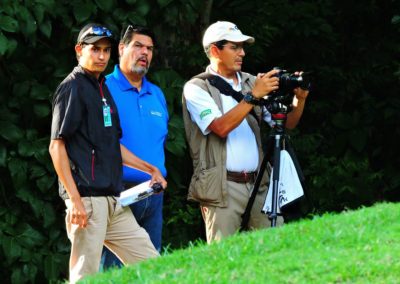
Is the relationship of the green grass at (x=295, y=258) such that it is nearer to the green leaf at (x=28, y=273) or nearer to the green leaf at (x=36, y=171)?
the green leaf at (x=36, y=171)

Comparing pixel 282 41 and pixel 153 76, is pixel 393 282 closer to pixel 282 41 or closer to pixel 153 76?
pixel 153 76

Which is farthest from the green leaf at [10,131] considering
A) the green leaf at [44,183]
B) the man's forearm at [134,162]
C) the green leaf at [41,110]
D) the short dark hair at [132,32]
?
the man's forearm at [134,162]

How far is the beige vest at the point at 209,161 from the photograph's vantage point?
5316 mm

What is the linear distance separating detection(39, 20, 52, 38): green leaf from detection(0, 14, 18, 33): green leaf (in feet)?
0.89

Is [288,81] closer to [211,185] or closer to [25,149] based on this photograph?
[211,185]

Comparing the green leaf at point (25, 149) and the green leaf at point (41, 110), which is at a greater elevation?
the green leaf at point (41, 110)

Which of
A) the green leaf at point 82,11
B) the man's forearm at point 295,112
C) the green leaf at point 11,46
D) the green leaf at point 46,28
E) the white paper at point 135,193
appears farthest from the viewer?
the green leaf at point 82,11

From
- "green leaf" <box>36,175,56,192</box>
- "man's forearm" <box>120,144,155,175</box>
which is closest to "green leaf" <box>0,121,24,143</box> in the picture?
"green leaf" <box>36,175,56,192</box>

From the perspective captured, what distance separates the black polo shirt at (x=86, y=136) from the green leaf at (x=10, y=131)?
5.40 feet

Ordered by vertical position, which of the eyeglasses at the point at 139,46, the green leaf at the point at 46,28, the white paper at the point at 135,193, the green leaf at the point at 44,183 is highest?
the green leaf at the point at 46,28

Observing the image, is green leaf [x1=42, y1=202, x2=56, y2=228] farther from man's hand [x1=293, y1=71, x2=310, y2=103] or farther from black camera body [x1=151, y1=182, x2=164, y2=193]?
man's hand [x1=293, y1=71, x2=310, y2=103]

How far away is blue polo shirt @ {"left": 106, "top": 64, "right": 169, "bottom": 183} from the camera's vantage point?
509 cm

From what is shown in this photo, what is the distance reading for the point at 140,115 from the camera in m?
5.15

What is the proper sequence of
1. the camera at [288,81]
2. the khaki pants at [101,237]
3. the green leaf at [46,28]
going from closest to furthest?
the khaki pants at [101,237] < the camera at [288,81] < the green leaf at [46,28]
